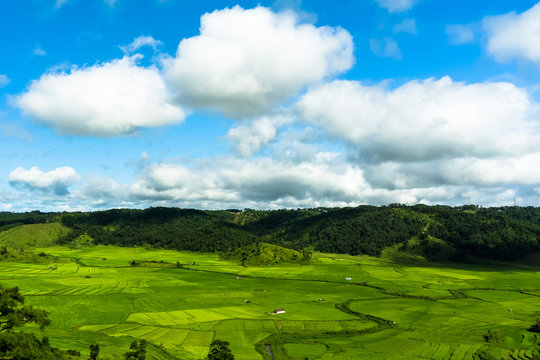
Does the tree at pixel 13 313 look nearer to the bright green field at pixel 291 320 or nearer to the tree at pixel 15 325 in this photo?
the tree at pixel 15 325

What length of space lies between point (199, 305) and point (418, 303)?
106363 mm

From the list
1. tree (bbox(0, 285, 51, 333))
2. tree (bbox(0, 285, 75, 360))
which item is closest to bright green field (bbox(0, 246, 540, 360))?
tree (bbox(0, 285, 75, 360))

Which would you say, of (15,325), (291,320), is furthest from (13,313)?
(291,320)

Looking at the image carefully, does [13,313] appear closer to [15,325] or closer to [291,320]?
[15,325]

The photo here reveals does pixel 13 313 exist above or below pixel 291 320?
above

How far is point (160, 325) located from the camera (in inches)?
4624

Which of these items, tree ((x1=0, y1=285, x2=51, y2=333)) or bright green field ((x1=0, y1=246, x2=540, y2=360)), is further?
bright green field ((x1=0, y1=246, x2=540, y2=360))

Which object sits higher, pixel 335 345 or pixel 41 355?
pixel 41 355

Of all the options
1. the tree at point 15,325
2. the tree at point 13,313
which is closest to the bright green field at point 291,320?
A: the tree at point 15,325

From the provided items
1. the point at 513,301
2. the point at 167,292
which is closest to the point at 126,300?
the point at 167,292

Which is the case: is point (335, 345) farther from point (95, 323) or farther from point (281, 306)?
point (95, 323)

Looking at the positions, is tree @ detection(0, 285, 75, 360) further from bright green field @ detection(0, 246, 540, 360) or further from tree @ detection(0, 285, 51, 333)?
bright green field @ detection(0, 246, 540, 360)

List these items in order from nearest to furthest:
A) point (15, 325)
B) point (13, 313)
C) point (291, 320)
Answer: point (15, 325), point (13, 313), point (291, 320)

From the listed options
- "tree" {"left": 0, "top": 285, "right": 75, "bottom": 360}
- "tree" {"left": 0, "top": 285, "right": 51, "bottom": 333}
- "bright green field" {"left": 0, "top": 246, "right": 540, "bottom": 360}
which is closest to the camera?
"tree" {"left": 0, "top": 285, "right": 75, "bottom": 360}
